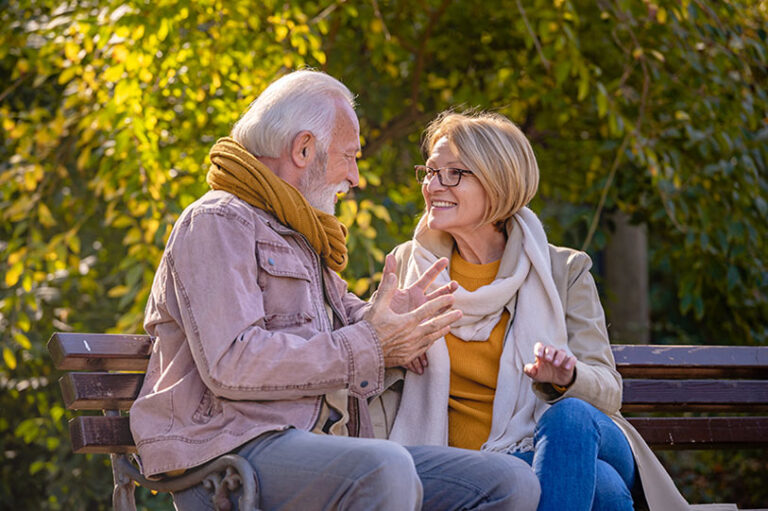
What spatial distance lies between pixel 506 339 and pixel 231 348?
1.05 meters

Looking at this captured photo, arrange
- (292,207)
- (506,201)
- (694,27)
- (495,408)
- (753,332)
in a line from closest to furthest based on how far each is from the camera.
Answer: (292,207) → (495,408) → (506,201) → (694,27) → (753,332)

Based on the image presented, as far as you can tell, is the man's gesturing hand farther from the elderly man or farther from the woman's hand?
the woman's hand

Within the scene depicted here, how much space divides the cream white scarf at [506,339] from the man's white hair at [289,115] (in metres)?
0.70

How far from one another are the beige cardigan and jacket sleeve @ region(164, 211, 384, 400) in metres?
0.60

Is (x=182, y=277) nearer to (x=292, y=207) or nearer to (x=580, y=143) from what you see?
(x=292, y=207)

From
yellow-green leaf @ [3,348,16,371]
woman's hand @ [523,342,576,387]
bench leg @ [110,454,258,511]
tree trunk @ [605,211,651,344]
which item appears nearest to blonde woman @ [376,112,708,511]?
woman's hand @ [523,342,576,387]

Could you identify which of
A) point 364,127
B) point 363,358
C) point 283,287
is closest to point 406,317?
point 363,358

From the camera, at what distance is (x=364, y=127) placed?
580 centimetres

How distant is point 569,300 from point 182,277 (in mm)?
1307

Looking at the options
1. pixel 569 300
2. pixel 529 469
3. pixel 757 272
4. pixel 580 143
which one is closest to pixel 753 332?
pixel 757 272

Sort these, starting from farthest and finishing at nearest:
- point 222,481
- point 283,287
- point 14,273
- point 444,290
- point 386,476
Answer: point 14,273 → point 444,290 → point 283,287 → point 222,481 → point 386,476

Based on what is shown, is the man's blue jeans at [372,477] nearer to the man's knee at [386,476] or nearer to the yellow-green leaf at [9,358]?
the man's knee at [386,476]

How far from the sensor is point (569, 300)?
323cm

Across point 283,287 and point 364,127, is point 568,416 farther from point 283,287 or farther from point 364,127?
point 364,127
